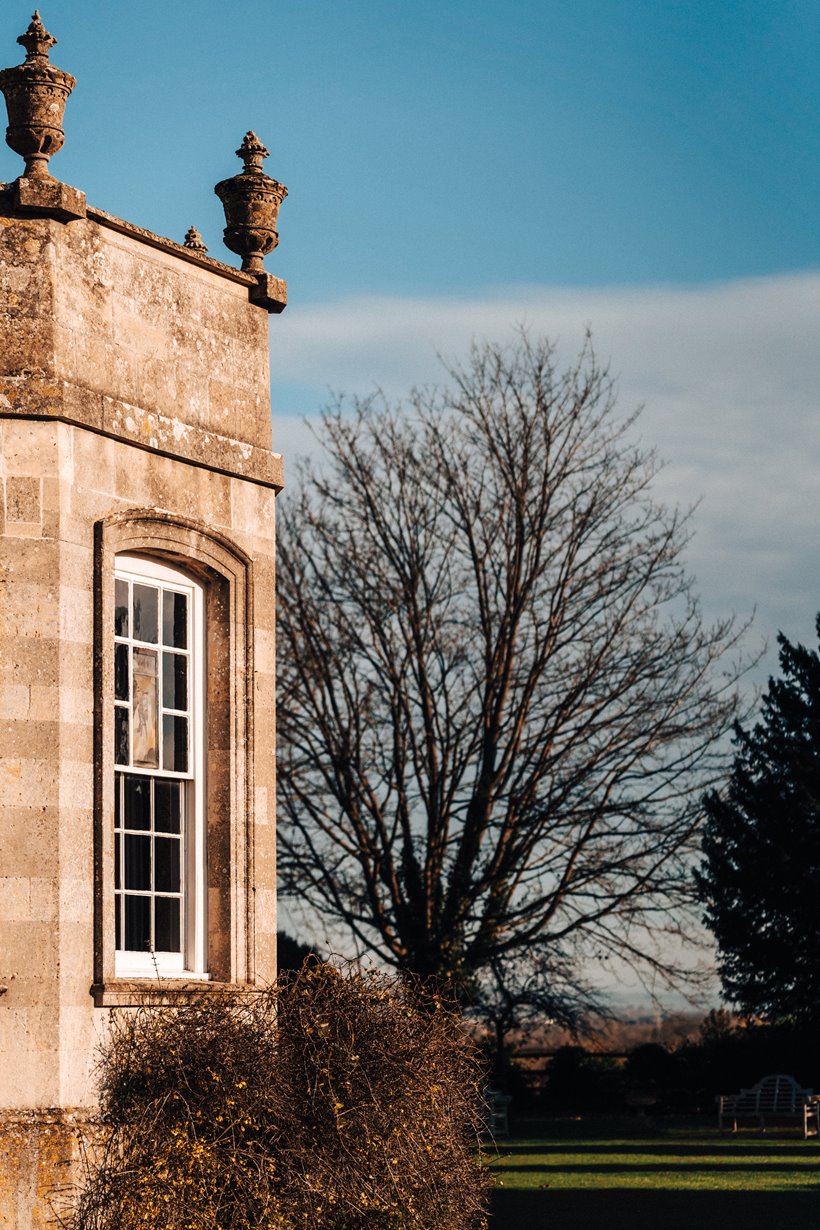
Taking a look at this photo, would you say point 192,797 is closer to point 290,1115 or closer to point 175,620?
point 175,620

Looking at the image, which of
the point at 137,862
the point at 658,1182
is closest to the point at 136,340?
the point at 137,862

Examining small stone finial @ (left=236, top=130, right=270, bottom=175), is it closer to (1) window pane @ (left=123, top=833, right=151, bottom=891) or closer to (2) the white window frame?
(2) the white window frame

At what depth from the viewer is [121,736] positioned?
10234mm

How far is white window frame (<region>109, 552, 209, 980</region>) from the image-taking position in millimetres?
10383

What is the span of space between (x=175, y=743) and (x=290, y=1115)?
2463 millimetres

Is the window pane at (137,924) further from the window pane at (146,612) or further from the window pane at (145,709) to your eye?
the window pane at (146,612)

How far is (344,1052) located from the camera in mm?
9891

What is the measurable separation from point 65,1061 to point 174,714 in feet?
7.87

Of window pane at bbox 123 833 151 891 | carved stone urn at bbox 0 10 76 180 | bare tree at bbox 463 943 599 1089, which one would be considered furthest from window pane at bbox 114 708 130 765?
bare tree at bbox 463 943 599 1089

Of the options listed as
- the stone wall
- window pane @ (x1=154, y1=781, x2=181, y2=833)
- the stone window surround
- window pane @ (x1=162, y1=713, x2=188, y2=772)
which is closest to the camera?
the stone wall

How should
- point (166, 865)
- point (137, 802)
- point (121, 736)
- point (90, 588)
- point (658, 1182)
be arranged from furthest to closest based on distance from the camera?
point (658, 1182) → point (166, 865) → point (137, 802) → point (121, 736) → point (90, 588)

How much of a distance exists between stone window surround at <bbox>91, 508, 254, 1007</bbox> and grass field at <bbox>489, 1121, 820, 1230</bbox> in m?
2.71

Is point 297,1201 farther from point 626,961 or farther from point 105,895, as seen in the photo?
point 626,961

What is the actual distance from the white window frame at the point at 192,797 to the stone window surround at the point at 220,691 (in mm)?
48
